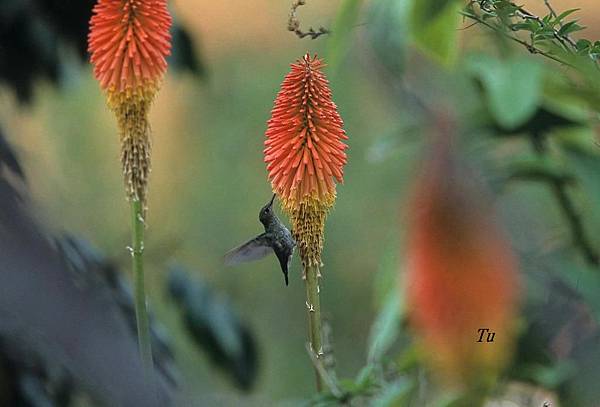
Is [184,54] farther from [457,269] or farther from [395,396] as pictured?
[457,269]

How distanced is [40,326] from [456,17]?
198mm

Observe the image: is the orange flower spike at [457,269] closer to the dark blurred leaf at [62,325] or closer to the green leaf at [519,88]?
the dark blurred leaf at [62,325]

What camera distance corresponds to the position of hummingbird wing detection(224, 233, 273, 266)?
285 mm

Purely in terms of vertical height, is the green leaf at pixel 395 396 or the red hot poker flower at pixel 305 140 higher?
the red hot poker flower at pixel 305 140

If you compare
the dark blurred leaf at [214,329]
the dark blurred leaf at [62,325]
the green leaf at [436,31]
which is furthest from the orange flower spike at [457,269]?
the dark blurred leaf at [214,329]

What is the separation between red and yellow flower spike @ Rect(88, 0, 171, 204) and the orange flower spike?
150 millimetres

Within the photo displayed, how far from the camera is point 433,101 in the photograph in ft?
0.63

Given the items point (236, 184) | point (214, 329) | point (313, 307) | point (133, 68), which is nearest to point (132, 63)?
point (133, 68)

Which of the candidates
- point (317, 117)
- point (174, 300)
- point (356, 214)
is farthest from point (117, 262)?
point (356, 214)

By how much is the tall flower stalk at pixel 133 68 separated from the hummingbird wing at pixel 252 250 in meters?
0.03

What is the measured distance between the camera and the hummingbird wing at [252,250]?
0.28 meters

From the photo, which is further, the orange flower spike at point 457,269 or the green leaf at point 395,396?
the green leaf at point 395,396

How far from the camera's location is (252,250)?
29 cm

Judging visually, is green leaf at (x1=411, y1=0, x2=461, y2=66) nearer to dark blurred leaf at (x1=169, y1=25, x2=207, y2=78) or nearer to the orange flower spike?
the orange flower spike
